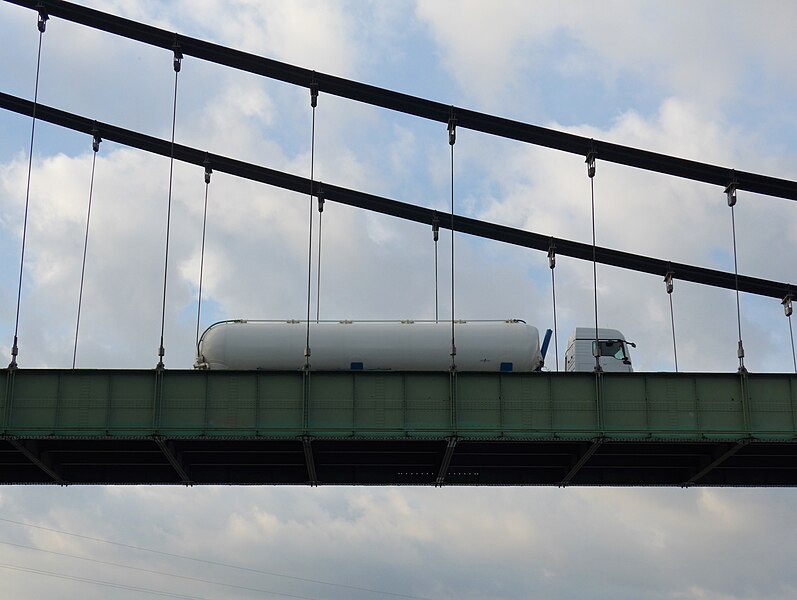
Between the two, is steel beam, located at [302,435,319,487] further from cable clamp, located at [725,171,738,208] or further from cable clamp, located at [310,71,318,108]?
cable clamp, located at [725,171,738,208]

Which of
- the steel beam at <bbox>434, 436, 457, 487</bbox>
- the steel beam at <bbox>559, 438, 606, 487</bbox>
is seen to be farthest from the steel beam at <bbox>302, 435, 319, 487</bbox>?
the steel beam at <bbox>559, 438, 606, 487</bbox>

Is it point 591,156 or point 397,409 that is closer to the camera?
point 397,409

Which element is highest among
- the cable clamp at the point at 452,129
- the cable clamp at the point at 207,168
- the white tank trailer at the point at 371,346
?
the cable clamp at the point at 207,168

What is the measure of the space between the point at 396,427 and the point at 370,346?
584 centimetres

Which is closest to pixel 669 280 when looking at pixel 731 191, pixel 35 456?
pixel 731 191

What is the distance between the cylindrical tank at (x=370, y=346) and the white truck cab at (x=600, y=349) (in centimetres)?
860

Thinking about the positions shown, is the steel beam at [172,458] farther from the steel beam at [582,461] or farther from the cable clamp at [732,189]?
the cable clamp at [732,189]

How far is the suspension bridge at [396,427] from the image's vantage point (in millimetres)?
35562

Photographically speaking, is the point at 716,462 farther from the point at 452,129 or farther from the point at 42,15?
the point at 42,15

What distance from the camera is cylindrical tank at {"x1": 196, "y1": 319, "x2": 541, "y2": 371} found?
4084 cm

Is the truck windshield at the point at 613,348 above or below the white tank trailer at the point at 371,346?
above

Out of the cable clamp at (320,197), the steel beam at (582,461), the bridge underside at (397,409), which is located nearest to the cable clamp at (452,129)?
the cable clamp at (320,197)

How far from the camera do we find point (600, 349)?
49906mm

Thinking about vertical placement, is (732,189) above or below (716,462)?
above
